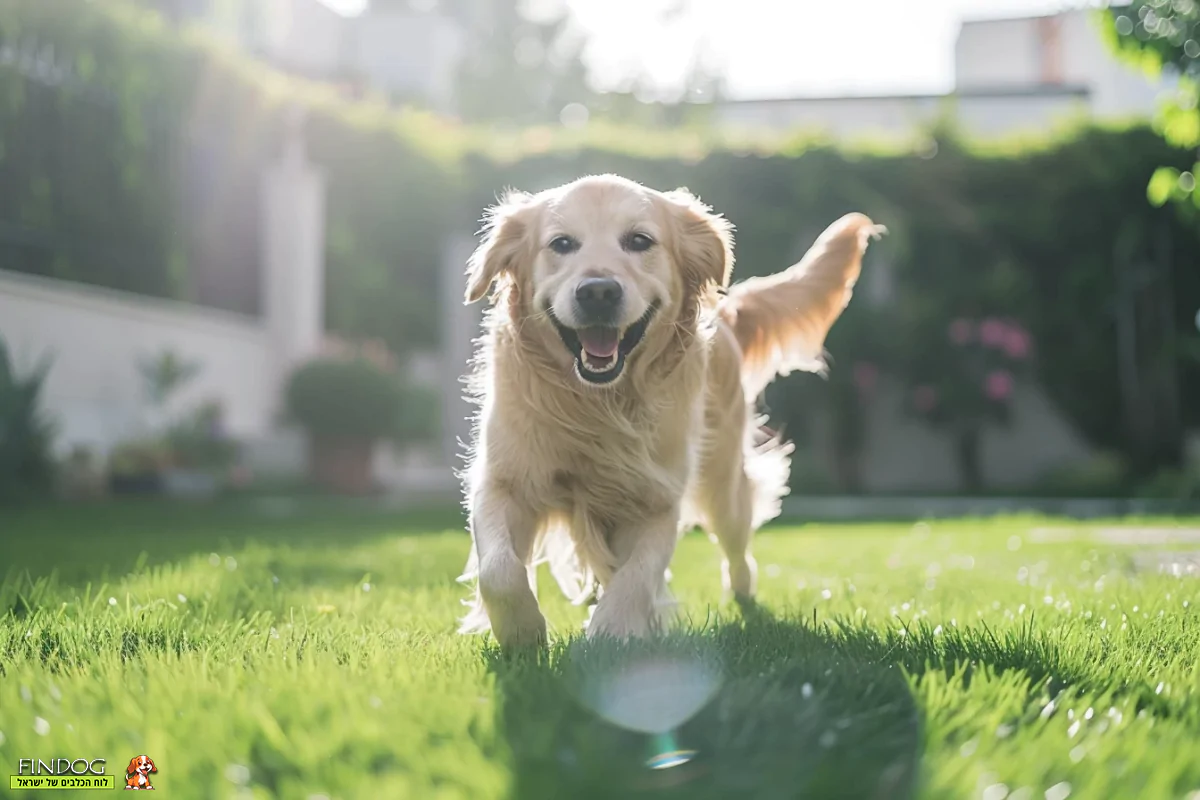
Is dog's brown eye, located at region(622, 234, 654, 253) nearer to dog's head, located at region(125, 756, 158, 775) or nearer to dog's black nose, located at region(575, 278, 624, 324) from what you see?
dog's black nose, located at region(575, 278, 624, 324)

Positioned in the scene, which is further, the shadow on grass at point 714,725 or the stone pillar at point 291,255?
the stone pillar at point 291,255

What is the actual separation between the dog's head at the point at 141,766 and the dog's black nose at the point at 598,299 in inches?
68.5

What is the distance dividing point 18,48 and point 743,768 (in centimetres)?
1000

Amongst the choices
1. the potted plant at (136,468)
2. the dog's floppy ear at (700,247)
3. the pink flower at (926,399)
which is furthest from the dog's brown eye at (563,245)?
the pink flower at (926,399)

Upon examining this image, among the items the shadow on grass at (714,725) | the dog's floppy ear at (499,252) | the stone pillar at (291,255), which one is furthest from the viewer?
the stone pillar at (291,255)

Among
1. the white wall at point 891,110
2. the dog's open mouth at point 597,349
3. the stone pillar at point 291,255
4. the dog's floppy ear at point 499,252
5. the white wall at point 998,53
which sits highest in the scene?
the white wall at point 998,53

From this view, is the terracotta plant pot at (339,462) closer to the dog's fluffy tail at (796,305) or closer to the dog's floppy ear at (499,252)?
the dog's fluffy tail at (796,305)

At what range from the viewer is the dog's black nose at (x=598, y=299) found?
2.99m

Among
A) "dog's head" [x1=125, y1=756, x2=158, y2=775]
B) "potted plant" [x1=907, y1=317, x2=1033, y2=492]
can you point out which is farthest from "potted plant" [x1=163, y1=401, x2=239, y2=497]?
"dog's head" [x1=125, y1=756, x2=158, y2=775]

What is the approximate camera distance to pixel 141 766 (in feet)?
5.16

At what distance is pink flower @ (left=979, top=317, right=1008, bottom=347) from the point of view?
1372cm

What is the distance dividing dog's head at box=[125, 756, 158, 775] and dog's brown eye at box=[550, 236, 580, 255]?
1.98 meters

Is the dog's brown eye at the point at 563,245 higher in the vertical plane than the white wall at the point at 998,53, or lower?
lower

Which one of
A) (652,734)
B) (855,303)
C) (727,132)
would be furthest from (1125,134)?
A: (652,734)
